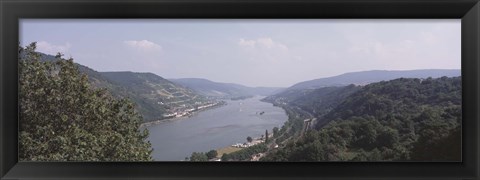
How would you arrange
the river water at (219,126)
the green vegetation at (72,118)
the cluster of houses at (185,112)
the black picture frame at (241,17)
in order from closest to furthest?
the black picture frame at (241,17), the green vegetation at (72,118), the river water at (219,126), the cluster of houses at (185,112)

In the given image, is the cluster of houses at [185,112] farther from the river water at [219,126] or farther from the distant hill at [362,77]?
the distant hill at [362,77]

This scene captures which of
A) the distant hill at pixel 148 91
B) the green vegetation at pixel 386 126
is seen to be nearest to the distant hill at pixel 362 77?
the green vegetation at pixel 386 126

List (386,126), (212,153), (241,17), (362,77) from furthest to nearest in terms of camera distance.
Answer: (362,77) → (386,126) → (212,153) → (241,17)

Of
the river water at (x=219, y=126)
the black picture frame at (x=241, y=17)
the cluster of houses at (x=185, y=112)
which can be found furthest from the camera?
the cluster of houses at (x=185, y=112)

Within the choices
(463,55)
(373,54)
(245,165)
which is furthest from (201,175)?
(373,54)

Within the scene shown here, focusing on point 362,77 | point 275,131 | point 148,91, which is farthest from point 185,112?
point 362,77

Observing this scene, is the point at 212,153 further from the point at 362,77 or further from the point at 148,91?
the point at 362,77

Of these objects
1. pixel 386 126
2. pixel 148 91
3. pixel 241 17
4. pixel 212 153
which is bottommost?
pixel 212 153
